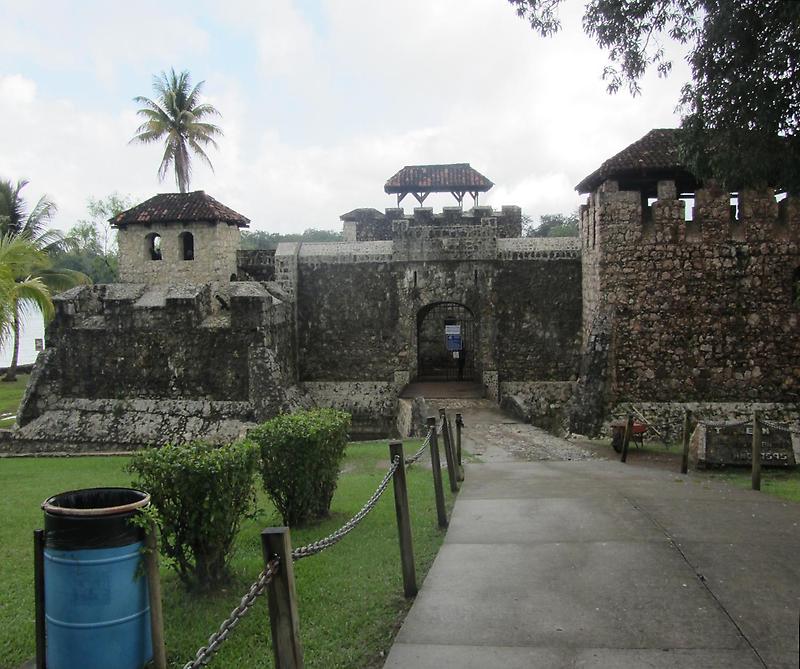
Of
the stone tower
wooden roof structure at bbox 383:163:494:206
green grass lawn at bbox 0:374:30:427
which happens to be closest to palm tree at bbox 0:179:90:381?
green grass lawn at bbox 0:374:30:427

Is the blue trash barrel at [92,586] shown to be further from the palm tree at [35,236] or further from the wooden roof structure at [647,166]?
the palm tree at [35,236]

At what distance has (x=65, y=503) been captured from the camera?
13.6 feet

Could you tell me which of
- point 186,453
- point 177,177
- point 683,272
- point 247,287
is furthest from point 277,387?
point 177,177

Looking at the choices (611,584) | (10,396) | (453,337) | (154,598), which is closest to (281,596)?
(154,598)

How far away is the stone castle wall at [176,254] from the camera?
65.2 ft

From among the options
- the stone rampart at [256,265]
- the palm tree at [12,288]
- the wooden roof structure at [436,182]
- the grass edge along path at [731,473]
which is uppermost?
the wooden roof structure at [436,182]

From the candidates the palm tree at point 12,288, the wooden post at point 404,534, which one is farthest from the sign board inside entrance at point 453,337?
the wooden post at point 404,534

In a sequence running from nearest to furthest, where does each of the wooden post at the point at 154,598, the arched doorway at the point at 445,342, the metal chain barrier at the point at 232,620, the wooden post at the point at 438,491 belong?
the metal chain barrier at the point at 232,620 → the wooden post at the point at 154,598 → the wooden post at the point at 438,491 → the arched doorway at the point at 445,342

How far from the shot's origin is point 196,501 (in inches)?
205

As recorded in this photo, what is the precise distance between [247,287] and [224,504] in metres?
12.5

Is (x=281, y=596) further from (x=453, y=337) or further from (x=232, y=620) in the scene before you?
(x=453, y=337)

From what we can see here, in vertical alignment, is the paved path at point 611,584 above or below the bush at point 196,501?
below

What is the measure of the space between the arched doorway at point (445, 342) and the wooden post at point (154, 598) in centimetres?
1877

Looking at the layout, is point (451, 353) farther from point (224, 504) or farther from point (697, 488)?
point (224, 504)
